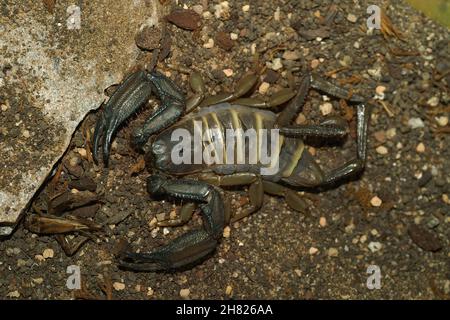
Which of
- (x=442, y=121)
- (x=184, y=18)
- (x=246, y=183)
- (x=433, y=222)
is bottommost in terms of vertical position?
(x=433, y=222)

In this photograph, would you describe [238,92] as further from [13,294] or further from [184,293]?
[13,294]

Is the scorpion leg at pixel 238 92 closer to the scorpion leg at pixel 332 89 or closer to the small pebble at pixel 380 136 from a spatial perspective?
the scorpion leg at pixel 332 89

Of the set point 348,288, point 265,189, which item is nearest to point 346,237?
point 348,288

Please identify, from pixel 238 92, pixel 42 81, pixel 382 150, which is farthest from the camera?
pixel 382 150

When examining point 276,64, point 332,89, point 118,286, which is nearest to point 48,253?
point 118,286

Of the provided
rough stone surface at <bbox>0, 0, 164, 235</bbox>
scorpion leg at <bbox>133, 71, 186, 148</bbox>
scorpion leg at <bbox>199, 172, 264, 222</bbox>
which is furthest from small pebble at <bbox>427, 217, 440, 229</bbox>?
rough stone surface at <bbox>0, 0, 164, 235</bbox>

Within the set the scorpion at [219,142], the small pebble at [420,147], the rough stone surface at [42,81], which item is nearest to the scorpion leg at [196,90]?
the scorpion at [219,142]
